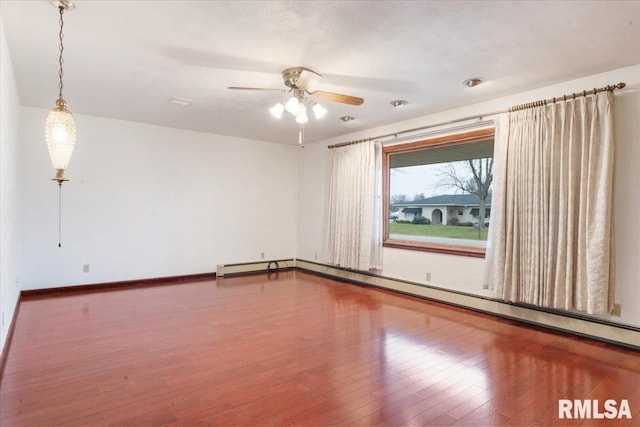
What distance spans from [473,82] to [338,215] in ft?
10.5

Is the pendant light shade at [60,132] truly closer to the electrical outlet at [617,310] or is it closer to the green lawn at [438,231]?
the green lawn at [438,231]

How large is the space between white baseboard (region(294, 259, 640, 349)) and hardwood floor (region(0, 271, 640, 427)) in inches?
5.5

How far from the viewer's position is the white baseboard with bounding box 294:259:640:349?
326cm

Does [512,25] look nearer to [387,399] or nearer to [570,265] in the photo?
[570,265]

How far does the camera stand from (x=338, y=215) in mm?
6199

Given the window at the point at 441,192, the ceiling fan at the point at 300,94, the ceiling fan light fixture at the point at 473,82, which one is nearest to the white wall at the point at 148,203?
the window at the point at 441,192

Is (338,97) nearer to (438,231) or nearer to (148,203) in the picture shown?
(438,231)

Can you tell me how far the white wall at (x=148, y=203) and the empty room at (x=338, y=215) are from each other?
0.04 m

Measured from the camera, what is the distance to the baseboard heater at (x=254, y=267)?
6516 millimetres

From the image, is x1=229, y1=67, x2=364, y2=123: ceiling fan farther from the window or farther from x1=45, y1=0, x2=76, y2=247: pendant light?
the window

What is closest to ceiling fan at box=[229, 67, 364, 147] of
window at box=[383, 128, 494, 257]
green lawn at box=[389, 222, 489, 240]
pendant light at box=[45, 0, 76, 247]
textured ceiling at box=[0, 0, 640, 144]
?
textured ceiling at box=[0, 0, 640, 144]

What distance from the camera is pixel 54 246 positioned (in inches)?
197

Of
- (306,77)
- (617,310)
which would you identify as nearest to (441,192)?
(617,310)

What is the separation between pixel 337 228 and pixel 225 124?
261 centimetres
